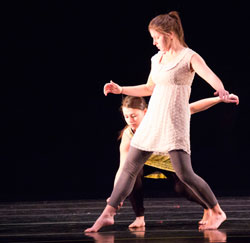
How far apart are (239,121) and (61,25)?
2.06 m

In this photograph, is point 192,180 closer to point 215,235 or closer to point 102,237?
point 215,235

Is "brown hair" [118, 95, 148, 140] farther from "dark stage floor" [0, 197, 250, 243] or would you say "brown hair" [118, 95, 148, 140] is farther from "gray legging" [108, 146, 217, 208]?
"dark stage floor" [0, 197, 250, 243]

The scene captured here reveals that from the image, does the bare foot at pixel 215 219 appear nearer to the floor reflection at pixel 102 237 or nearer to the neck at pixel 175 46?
the floor reflection at pixel 102 237

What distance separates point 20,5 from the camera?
6.10m

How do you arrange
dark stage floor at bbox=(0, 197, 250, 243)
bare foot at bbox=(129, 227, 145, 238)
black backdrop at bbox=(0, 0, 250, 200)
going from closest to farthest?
dark stage floor at bbox=(0, 197, 250, 243) → bare foot at bbox=(129, 227, 145, 238) → black backdrop at bbox=(0, 0, 250, 200)

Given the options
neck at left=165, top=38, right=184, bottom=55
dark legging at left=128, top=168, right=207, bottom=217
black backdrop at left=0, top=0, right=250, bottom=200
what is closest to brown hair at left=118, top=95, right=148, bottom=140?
dark legging at left=128, top=168, right=207, bottom=217

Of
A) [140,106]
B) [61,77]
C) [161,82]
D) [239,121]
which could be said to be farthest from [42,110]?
[161,82]

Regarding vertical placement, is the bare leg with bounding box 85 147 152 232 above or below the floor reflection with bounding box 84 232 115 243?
above

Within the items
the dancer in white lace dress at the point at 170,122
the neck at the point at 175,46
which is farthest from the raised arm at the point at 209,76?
the neck at the point at 175,46

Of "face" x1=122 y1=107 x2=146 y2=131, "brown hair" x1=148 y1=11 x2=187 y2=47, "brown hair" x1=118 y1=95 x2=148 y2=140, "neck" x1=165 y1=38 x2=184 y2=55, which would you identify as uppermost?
"brown hair" x1=148 y1=11 x2=187 y2=47

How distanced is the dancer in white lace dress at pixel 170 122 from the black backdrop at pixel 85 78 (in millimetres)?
3111

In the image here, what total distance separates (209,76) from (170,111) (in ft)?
0.80

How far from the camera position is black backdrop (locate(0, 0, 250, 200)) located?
6.12 meters

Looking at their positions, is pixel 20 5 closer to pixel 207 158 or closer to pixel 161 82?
pixel 207 158
